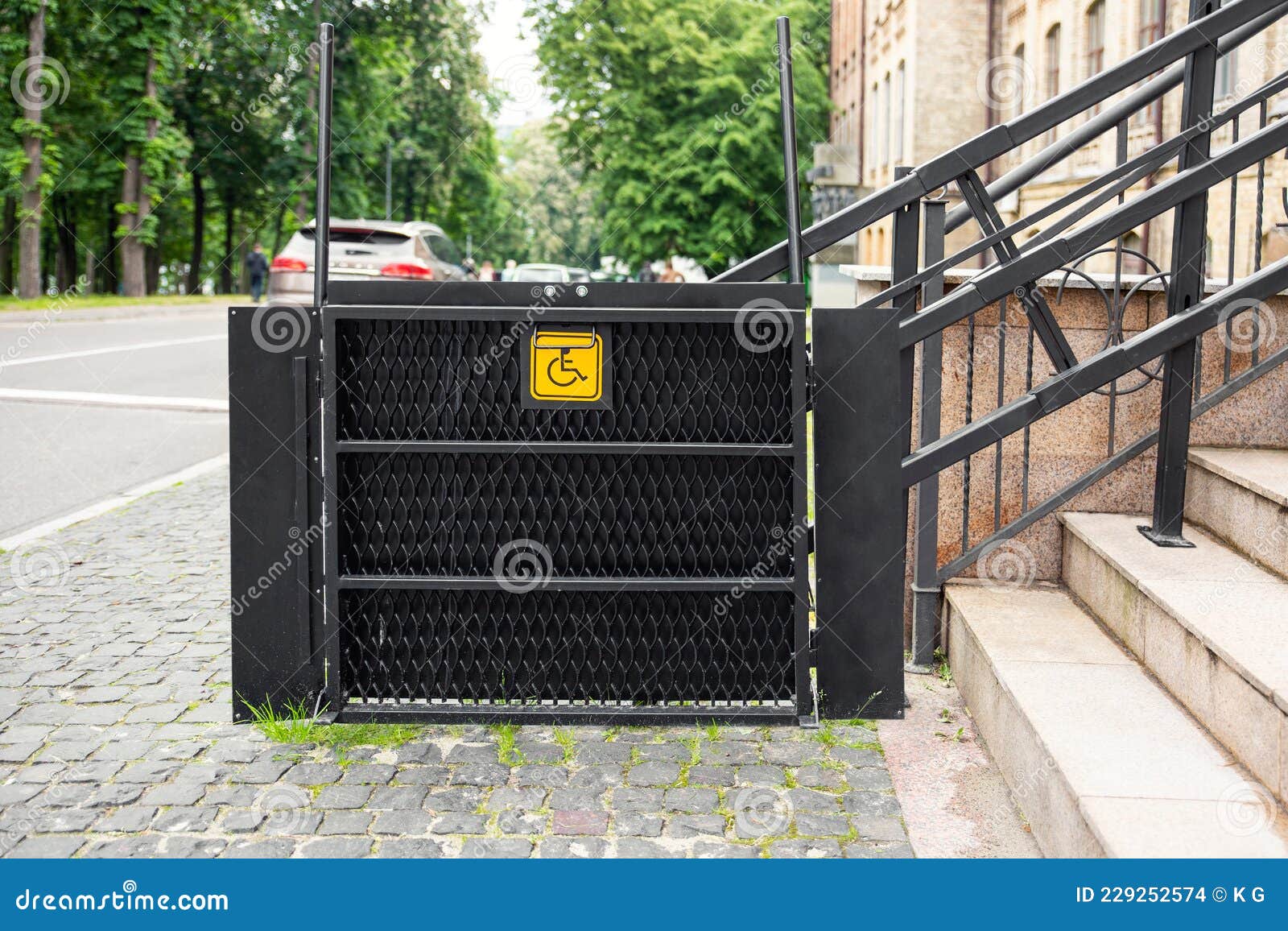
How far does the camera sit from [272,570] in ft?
14.5

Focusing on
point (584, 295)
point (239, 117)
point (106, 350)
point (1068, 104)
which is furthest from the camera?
point (239, 117)

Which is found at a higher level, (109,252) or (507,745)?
(109,252)

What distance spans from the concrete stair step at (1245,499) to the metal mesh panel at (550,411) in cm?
170

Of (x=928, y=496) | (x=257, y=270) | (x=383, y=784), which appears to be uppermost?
(x=257, y=270)

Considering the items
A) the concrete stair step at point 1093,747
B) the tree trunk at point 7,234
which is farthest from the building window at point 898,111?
the concrete stair step at point 1093,747

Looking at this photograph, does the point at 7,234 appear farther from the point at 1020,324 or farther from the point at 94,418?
the point at 1020,324

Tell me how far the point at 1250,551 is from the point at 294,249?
1638cm

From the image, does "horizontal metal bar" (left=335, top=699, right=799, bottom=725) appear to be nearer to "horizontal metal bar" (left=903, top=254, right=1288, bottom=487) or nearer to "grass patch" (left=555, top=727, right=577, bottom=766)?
"grass patch" (left=555, top=727, right=577, bottom=766)

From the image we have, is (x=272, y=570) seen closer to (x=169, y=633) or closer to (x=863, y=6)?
(x=169, y=633)

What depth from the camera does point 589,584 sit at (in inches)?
173

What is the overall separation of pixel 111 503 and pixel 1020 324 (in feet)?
19.9

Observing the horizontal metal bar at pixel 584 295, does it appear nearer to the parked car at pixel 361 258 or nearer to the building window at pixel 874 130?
the parked car at pixel 361 258

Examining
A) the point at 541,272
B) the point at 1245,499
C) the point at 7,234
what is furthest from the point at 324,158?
the point at 7,234
